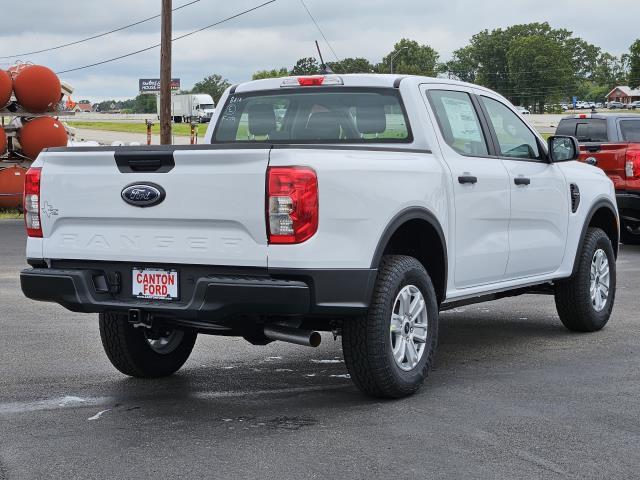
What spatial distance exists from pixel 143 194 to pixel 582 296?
4.10 metres

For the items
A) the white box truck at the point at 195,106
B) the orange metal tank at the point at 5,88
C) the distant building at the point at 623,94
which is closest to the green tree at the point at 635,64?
the distant building at the point at 623,94

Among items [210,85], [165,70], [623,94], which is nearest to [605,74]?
[623,94]

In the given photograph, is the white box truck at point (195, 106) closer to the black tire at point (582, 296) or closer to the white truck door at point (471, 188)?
the black tire at point (582, 296)

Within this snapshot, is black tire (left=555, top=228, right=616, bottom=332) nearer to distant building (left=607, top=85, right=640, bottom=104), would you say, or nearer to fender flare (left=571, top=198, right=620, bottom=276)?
fender flare (left=571, top=198, right=620, bottom=276)

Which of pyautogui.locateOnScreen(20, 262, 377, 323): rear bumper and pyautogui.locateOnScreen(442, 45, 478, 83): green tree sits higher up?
pyautogui.locateOnScreen(442, 45, 478, 83): green tree

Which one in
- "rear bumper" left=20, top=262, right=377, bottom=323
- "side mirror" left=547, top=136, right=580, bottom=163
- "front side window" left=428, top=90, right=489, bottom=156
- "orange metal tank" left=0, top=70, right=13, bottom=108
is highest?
"orange metal tank" left=0, top=70, right=13, bottom=108

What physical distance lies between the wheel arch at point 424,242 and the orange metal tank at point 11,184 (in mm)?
18801

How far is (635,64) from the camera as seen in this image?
139m

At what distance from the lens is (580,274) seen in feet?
28.7

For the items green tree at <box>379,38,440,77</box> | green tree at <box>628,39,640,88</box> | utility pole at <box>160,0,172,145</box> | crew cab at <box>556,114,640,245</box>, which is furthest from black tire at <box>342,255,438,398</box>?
green tree at <box>379,38,440,77</box>

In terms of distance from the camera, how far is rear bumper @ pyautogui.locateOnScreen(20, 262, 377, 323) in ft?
18.7

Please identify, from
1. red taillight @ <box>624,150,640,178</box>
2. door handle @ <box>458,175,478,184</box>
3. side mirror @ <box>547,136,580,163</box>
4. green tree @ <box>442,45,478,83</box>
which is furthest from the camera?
green tree @ <box>442,45,478,83</box>

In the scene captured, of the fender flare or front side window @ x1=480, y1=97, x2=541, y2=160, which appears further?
the fender flare

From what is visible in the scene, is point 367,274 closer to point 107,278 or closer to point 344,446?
point 344,446
